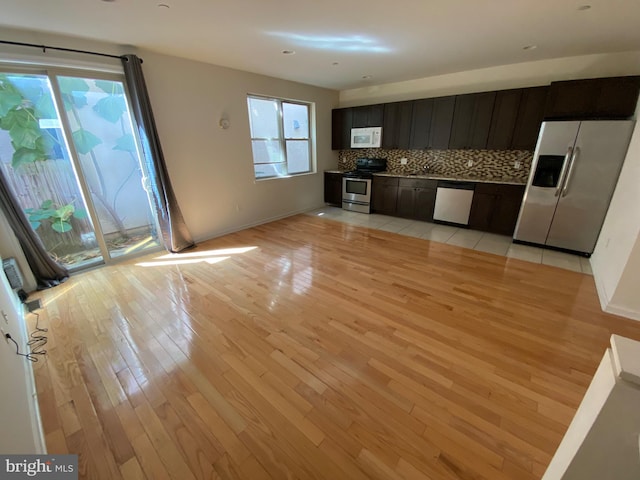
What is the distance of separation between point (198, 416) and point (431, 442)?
1319mm

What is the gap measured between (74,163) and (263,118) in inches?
115

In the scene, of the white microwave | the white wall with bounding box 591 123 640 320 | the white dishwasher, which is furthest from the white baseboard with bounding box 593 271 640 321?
the white microwave

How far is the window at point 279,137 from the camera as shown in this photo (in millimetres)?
4871

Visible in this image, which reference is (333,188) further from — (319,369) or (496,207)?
(319,369)

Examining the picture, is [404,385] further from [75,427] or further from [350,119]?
[350,119]

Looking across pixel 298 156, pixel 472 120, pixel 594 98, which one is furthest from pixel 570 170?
pixel 298 156

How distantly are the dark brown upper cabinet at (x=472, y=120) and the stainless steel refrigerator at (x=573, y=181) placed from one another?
0.98m

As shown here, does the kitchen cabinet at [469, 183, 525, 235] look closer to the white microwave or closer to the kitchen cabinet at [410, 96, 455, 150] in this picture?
the kitchen cabinet at [410, 96, 455, 150]

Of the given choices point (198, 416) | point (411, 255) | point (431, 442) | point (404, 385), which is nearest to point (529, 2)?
point (411, 255)

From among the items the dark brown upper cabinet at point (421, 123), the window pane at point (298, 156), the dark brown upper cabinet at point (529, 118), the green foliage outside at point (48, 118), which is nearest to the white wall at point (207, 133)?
the green foliage outside at point (48, 118)

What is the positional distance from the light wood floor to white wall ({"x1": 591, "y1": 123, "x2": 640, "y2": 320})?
193 mm

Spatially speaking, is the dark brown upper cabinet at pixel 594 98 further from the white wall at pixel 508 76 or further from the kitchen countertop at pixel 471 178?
the kitchen countertop at pixel 471 178

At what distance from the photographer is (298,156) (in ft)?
19.1

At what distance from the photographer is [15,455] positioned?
3.66 ft
